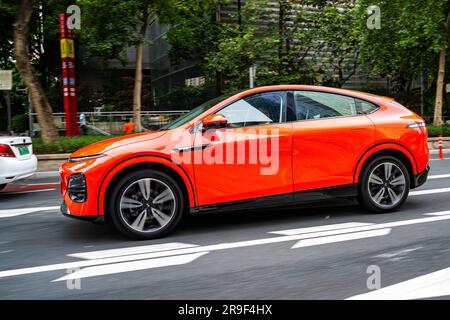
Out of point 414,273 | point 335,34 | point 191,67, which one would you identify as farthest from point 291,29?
point 414,273

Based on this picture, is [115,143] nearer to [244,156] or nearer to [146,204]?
[146,204]

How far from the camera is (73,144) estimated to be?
14289mm

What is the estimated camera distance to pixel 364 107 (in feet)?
19.8

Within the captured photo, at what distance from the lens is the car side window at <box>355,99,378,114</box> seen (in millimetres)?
6016

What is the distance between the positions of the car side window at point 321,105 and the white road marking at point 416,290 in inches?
98.9

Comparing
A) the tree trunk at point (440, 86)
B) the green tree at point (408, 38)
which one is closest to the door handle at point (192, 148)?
the green tree at point (408, 38)

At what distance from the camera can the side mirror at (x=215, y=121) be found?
520 cm

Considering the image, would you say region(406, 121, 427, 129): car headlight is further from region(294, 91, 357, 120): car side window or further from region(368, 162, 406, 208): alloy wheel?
region(294, 91, 357, 120): car side window

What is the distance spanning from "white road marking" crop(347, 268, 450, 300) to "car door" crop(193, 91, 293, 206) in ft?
6.72

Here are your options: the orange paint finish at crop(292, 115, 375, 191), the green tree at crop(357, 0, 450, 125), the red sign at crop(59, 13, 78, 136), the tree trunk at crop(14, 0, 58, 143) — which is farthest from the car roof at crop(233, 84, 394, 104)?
the green tree at crop(357, 0, 450, 125)
